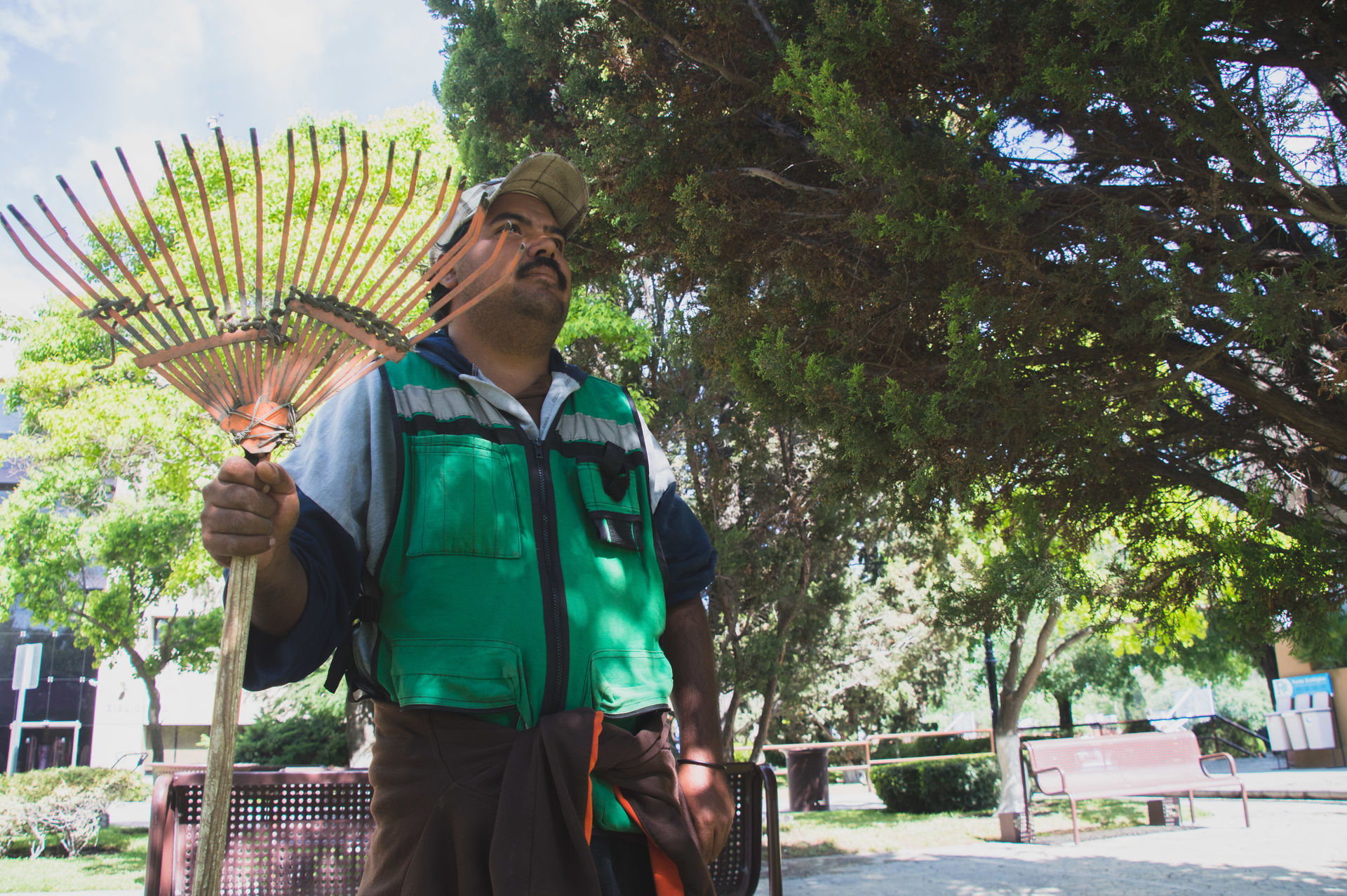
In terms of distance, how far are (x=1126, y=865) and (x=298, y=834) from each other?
23.2 ft

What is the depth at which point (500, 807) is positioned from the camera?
1586mm

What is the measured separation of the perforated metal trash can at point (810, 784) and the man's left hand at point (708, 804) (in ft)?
45.3

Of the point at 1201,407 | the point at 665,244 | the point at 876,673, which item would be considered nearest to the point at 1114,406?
the point at 1201,407

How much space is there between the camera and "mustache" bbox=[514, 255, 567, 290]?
215cm

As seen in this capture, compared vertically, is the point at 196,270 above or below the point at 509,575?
above

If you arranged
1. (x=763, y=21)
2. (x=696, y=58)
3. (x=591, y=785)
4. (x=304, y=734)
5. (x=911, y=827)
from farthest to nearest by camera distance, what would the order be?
(x=304, y=734) → (x=911, y=827) → (x=696, y=58) → (x=763, y=21) → (x=591, y=785)

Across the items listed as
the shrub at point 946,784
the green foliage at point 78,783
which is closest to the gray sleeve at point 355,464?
the green foliage at point 78,783

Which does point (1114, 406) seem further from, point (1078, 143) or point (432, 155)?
point (432, 155)

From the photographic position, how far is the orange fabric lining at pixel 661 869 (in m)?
1.74

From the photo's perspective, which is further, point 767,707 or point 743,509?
point 743,509

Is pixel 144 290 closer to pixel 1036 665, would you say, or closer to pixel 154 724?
pixel 1036 665

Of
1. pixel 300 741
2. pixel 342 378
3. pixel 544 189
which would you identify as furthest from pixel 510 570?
pixel 300 741

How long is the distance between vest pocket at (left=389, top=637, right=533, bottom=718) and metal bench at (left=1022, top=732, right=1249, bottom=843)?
30.9 feet

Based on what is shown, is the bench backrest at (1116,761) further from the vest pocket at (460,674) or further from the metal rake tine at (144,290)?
the metal rake tine at (144,290)
